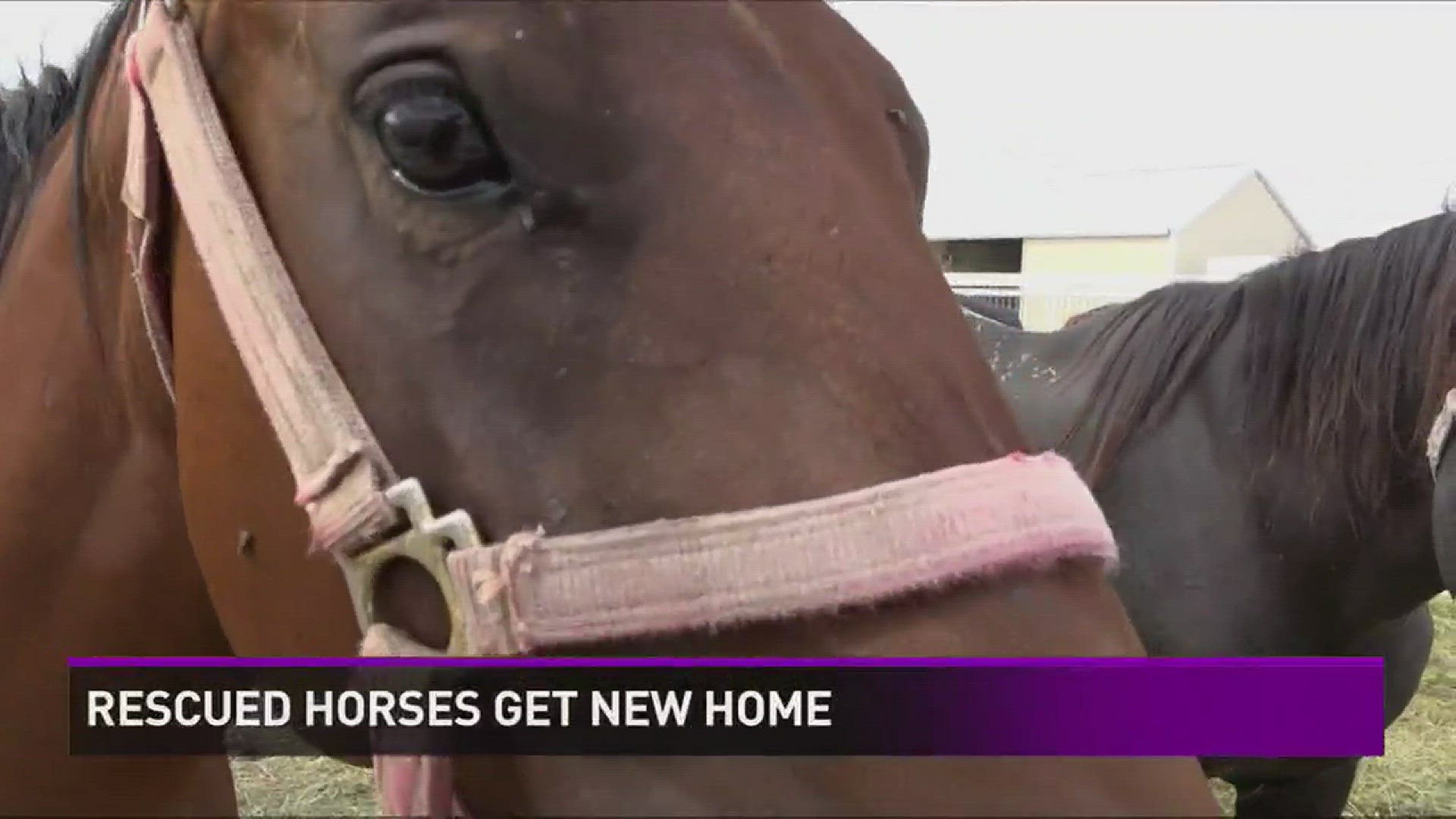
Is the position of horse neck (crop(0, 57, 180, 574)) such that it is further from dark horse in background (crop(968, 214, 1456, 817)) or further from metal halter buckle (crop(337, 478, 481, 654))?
dark horse in background (crop(968, 214, 1456, 817))

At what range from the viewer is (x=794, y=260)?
2.78ft

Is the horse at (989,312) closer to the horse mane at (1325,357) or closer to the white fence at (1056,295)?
the horse mane at (1325,357)

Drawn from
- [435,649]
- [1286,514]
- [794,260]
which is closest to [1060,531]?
[794,260]

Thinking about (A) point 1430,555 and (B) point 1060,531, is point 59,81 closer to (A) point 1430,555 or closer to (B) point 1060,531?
(B) point 1060,531

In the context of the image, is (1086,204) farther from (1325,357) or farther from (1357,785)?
(1325,357)

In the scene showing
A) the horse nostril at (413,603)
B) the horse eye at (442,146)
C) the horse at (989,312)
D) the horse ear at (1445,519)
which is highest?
the horse eye at (442,146)

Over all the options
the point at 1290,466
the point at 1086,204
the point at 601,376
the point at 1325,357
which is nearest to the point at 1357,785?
the point at 1290,466

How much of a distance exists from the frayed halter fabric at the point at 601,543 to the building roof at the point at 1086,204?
12.8 metres

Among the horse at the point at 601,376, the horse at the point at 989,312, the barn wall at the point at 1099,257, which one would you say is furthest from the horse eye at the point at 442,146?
the barn wall at the point at 1099,257

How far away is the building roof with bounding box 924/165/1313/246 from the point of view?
14.3 metres

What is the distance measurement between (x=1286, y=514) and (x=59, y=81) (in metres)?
2.45

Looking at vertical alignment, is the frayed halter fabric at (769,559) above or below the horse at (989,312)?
below

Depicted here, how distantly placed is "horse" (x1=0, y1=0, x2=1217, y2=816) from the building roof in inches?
502

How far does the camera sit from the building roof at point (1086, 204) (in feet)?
47.0
